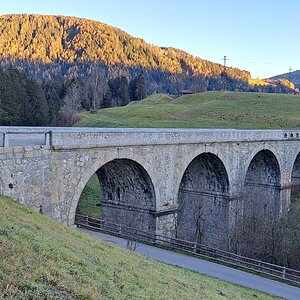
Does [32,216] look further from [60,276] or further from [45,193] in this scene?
[60,276]

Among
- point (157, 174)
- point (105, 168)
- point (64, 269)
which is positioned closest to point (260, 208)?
point (157, 174)

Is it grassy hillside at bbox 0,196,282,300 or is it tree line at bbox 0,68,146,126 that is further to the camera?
tree line at bbox 0,68,146,126

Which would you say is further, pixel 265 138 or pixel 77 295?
pixel 265 138

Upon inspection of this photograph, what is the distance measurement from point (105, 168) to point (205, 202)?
9863 millimetres

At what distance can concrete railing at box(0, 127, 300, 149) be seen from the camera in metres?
15.9

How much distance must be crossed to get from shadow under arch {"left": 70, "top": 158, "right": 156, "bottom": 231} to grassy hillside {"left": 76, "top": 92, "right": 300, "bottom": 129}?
34564 mm

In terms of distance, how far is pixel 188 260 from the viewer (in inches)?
803

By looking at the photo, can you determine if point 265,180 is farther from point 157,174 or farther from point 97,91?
point 97,91

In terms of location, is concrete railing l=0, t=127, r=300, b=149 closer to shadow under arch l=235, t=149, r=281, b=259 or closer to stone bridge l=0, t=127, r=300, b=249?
stone bridge l=0, t=127, r=300, b=249

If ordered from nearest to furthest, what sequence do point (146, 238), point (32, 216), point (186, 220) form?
point (32, 216) → point (146, 238) → point (186, 220)

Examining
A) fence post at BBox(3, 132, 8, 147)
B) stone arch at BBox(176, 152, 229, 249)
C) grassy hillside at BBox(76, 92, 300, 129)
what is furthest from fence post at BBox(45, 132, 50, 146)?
grassy hillside at BBox(76, 92, 300, 129)

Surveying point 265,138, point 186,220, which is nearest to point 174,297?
point 186,220

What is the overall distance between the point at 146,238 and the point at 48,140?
29.7 feet

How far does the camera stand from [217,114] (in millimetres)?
71688
